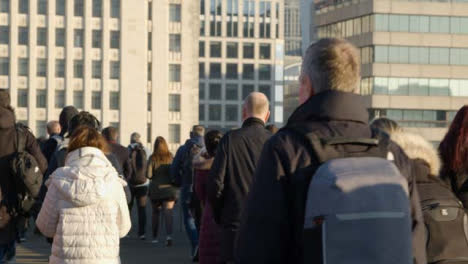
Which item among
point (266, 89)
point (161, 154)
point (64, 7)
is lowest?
point (161, 154)

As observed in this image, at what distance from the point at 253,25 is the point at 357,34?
6247 cm

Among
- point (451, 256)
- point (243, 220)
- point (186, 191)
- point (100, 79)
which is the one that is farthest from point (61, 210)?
point (100, 79)

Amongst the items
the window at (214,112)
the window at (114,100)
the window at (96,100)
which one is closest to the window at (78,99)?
the window at (96,100)

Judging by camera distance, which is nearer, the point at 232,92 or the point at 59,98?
the point at 59,98

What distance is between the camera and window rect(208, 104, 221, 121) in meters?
162

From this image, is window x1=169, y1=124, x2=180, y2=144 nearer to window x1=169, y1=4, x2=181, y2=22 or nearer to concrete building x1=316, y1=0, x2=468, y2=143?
window x1=169, y1=4, x2=181, y2=22

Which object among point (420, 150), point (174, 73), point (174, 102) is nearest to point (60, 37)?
point (174, 73)

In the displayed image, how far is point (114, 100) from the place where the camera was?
11894 centimetres

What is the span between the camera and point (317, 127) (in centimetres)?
376

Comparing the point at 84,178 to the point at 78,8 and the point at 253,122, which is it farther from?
the point at 78,8

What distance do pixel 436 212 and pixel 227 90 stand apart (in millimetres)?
157054

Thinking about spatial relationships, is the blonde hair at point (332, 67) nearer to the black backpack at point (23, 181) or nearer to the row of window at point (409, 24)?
the black backpack at point (23, 181)

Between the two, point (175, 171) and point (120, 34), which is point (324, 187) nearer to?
point (175, 171)

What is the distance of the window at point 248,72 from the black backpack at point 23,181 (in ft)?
503
